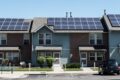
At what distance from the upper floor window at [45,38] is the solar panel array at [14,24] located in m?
2.53

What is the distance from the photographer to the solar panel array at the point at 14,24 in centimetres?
5841

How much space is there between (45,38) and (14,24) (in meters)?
5.67

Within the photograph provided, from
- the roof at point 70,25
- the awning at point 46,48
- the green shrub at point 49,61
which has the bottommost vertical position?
the green shrub at point 49,61

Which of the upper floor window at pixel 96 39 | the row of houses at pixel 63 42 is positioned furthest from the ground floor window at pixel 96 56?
the upper floor window at pixel 96 39

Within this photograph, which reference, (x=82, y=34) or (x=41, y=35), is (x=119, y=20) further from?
(x=41, y=35)

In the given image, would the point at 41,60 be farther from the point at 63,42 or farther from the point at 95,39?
the point at 95,39

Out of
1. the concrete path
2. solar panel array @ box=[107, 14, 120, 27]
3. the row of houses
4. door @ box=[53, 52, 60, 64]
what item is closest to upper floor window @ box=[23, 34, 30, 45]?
the row of houses

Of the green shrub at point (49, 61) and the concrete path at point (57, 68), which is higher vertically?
the green shrub at point (49, 61)

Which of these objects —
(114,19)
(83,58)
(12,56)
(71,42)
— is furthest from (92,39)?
(12,56)

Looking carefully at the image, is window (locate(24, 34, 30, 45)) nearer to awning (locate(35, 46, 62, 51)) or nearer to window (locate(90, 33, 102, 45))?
awning (locate(35, 46, 62, 51))

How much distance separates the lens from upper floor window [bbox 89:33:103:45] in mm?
58094

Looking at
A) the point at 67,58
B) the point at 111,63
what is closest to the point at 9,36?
the point at 67,58

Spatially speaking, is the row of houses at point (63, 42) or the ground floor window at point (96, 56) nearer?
the row of houses at point (63, 42)

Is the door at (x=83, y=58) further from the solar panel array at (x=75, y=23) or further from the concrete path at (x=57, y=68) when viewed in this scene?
the solar panel array at (x=75, y=23)
